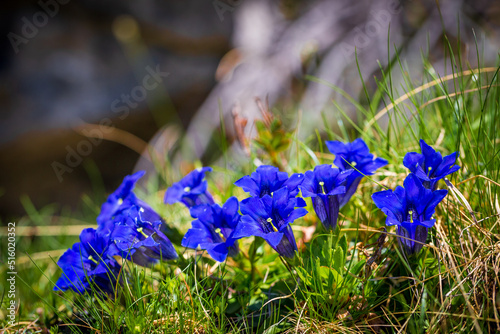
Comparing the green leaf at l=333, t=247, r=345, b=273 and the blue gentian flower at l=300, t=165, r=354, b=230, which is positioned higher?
the blue gentian flower at l=300, t=165, r=354, b=230

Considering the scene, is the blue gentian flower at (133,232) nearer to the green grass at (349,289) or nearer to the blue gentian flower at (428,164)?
the green grass at (349,289)

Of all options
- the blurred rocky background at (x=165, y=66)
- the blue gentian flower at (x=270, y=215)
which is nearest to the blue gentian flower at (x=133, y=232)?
the blue gentian flower at (x=270, y=215)

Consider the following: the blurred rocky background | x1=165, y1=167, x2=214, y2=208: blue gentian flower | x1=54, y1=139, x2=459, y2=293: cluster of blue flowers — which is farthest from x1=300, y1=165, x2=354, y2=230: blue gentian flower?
the blurred rocky background

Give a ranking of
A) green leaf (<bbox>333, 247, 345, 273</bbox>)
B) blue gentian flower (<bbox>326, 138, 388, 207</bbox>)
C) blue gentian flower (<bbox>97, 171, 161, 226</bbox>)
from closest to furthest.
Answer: green leaf (<bbox>333, 247, 345, 273</bbox>)
blue gentian flower (<bbox>326, 138, 388, 207</bbox>)
blue gentian flower (<bbox>97, 171, 161, 226</bbox>)

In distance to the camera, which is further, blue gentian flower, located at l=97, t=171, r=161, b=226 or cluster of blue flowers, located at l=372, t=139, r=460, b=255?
blue gentian flower, located at l=97, t=171, r=161, b=226

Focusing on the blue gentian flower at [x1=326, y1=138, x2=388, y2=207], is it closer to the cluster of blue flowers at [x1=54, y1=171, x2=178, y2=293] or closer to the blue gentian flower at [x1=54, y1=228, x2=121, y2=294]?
the cluster of blue flowers at [x1=54, y1=171, x2=178, y2=293]

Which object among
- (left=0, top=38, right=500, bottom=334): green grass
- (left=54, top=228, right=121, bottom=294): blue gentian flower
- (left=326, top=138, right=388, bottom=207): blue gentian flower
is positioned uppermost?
(left=326, top=138, right=388, bottom=207): blue gentian flower

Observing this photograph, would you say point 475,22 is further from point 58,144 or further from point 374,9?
point 58,144

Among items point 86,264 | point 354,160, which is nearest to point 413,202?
point 354,160
